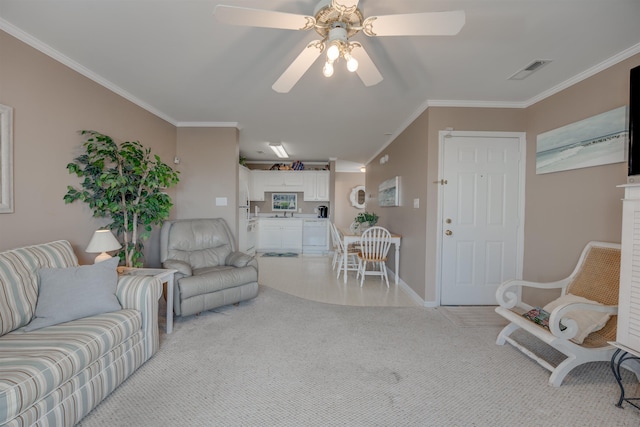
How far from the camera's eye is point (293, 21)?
1393 millimetres

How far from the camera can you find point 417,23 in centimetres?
135

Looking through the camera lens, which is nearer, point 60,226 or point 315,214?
point 60,226

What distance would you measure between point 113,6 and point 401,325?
3.30 meters

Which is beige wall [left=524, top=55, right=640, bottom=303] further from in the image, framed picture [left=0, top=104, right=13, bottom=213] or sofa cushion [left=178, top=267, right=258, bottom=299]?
framed picture [left=0, top=104, right=13, bottom=213]

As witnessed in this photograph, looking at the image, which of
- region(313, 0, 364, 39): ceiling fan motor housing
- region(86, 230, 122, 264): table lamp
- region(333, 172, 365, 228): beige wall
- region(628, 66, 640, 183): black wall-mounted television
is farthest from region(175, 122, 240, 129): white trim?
region(333, 172, 365, 228): beige wall

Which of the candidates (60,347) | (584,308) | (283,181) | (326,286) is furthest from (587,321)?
(283,181)

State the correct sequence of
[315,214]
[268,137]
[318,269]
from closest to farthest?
[268,137] → [318,269] → [315,214]

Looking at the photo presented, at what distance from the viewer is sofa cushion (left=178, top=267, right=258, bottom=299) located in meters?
2.58

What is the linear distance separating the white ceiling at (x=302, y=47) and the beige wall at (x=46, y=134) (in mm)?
157

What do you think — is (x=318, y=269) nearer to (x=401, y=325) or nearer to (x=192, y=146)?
(x=401, y=325)

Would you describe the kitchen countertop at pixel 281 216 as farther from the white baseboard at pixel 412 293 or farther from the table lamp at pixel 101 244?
the table lamp at pixel 101 244

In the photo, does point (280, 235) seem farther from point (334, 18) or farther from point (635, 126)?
point (635, 126)

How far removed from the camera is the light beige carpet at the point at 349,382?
1.47 metres

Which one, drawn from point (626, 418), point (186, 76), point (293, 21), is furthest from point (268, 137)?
point (626, 418)
